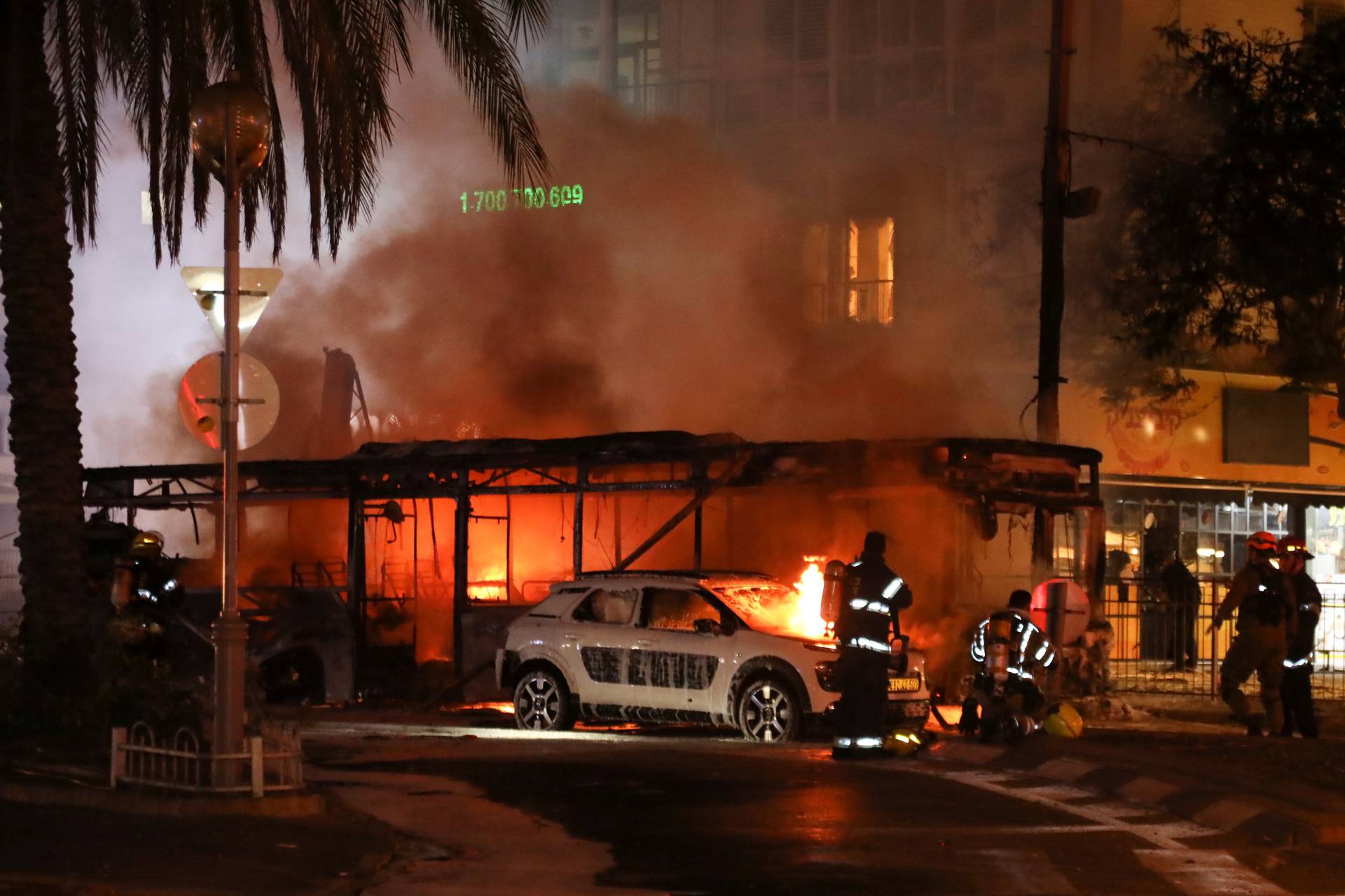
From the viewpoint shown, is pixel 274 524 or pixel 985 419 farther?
pixel 274 524

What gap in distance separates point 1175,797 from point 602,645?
574 cm

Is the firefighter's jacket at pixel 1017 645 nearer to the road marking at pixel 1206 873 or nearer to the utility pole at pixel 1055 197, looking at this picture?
the road marking at pixel 1206 873

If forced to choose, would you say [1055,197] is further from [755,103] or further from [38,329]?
[755,103]

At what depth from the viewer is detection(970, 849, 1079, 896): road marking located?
25.6ft

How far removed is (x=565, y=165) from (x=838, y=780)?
1980 centimetres

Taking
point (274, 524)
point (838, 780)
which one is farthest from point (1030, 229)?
point (838, 780)

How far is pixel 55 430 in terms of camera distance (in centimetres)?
1210

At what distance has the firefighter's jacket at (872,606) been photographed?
1290 centimetres

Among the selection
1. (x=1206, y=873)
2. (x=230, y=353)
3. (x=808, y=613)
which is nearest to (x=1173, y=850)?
(x=1206, y=873)

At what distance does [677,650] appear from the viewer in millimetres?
14766

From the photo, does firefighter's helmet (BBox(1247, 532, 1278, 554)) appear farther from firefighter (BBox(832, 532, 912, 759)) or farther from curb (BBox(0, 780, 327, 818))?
curb (BBox(0, 780, 327, 818))

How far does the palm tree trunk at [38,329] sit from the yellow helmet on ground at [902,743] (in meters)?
5.82

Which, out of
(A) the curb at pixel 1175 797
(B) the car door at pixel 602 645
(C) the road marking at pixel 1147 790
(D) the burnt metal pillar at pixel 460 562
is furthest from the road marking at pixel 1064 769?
(D) the burnt metal pillar at pixel 460 562

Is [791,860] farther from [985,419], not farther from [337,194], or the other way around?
[985,419]
